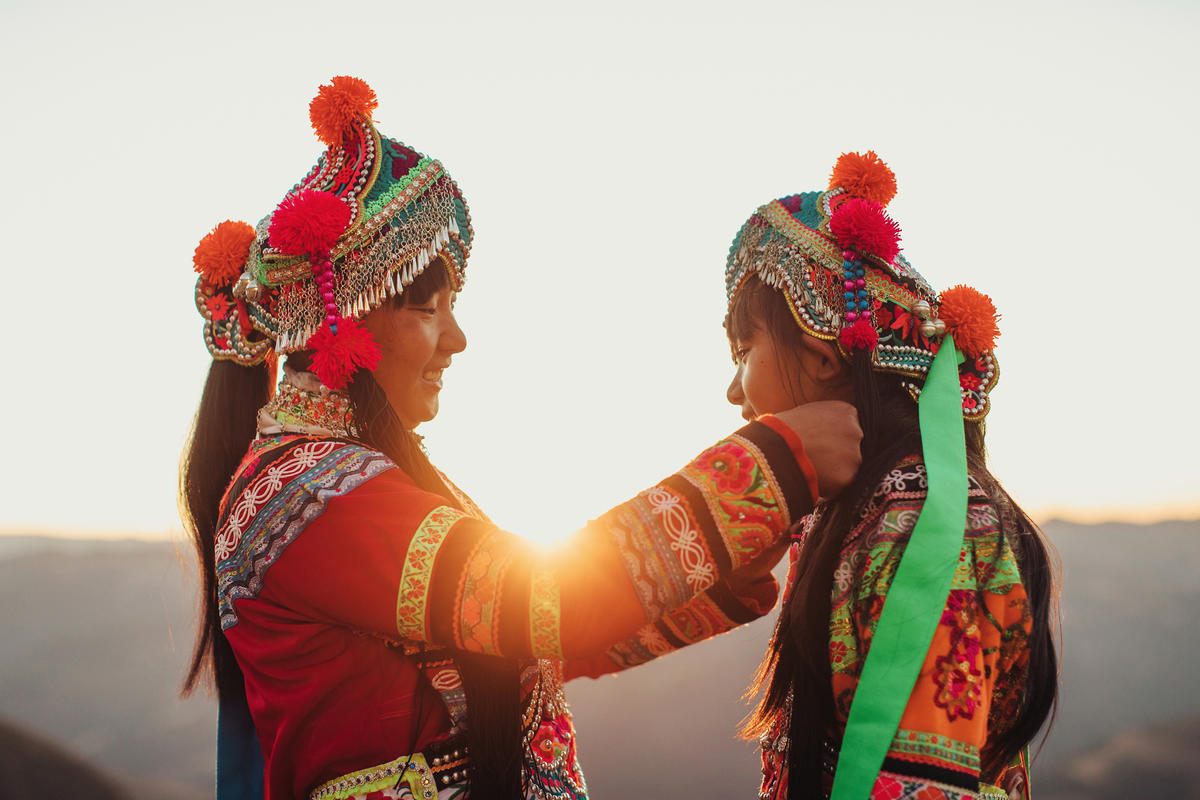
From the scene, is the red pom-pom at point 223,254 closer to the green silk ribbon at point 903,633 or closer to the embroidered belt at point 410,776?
the embroidered belt at point 410,776

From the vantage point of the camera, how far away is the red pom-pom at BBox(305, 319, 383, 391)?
6.13 ft


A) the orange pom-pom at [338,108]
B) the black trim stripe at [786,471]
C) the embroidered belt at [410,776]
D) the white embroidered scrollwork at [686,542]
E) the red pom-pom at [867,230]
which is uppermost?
the orange pom-pom at [338,108]

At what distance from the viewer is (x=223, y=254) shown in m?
2.12

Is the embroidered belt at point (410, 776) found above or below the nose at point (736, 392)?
below

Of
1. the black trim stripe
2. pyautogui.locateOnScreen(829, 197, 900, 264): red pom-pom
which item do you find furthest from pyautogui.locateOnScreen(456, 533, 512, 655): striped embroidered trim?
pyautogui.locateOnScreen(829, 197, 900, 264): red pom-pom

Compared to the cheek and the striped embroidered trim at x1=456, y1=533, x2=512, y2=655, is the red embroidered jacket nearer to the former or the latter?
the striped embroidered trim at x1=456, y1=533, x2=512, y2=655

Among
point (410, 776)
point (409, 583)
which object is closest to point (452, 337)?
point (409, 583)

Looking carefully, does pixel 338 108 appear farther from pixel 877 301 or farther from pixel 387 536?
pixel 877 301

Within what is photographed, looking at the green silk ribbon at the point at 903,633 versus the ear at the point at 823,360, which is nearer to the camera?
the green silk ribbon at the point at 903,633

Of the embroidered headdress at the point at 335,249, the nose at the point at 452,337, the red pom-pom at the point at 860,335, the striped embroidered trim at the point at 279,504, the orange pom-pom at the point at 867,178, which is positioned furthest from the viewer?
the orange pom-pom at the point at 867,178

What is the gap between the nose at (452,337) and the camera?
2.16 meters

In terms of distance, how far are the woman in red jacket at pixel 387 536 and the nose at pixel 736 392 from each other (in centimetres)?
55

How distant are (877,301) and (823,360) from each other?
215 mm

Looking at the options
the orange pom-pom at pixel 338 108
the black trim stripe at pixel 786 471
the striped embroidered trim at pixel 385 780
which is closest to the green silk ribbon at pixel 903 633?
the black trim stripe at pixel 786 471
